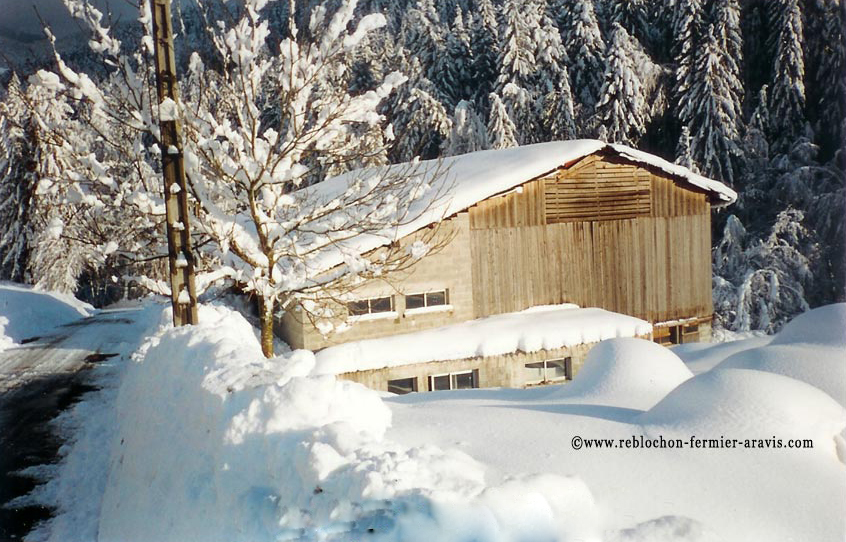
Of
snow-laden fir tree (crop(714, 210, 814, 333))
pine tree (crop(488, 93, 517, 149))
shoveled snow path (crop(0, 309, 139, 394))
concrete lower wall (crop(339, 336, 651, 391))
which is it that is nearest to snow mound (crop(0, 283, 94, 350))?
shoveled snow path (crop(0, 309, 139, 394))

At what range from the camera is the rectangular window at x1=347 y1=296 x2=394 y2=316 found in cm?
1493

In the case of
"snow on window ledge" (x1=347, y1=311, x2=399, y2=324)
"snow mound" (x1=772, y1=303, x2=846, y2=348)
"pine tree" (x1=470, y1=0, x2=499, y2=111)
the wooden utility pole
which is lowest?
"snow on window ledge" (x1=347, y1=311, x2=399, y2=324)

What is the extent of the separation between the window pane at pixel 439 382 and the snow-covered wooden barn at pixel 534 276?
0.03 meters

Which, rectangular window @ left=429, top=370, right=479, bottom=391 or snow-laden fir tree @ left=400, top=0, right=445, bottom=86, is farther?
snow-laden fir tree @ left=400, top=0, right=445, bottom=86

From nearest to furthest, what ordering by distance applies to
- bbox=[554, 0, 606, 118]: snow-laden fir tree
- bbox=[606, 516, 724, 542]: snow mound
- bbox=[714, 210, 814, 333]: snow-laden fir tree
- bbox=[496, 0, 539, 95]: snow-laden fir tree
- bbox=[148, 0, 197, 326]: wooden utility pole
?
1. bbox=[606, 516, 724, 542]: snow mound
2. bbox=[148, 0, 197, 326]: wooden utility pole
3. bbox=[714, 210, 814, 333]: snow-laden fir tree
4. bbox=[496, 0, 539, 95]: snow-laden fir tree
5. bbox=[554, 0, 606, 118]: snow-laden fir tree

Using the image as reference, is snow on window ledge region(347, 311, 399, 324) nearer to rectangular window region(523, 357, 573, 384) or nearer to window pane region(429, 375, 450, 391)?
window pane region(429, 375, 450, 391)

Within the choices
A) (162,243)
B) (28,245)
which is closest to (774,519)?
(162,243)

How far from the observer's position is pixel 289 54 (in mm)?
8836

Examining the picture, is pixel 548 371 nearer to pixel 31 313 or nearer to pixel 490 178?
pixel 490 178

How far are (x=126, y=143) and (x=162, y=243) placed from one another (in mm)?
1951

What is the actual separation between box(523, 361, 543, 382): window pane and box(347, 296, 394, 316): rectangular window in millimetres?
3999

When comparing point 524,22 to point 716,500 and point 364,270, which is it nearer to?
point 364,270

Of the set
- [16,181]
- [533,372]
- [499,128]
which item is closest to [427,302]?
[533,372]

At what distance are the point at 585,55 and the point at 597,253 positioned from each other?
91.5 feet
